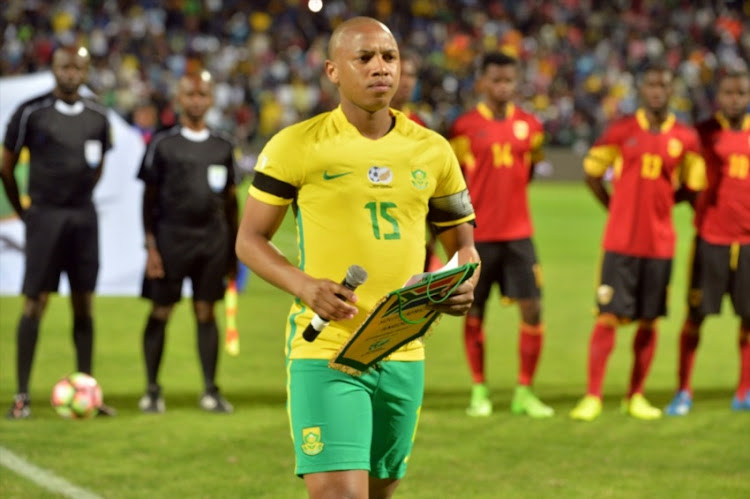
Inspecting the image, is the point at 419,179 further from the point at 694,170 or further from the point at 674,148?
the point at 694,170

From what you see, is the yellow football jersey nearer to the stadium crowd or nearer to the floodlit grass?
the floodlit grass

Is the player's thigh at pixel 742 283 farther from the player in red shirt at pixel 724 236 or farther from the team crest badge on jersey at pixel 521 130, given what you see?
the team crest badge on jersey at pixel 521 130

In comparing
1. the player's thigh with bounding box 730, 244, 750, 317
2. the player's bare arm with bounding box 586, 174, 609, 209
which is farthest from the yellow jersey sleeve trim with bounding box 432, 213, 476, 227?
the player's thigh with bounding box 730, 244, 750, 317

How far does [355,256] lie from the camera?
4.11 m

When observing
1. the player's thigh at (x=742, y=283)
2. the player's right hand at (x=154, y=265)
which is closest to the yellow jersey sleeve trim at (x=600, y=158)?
the player's thigh at (x=742, y=283)

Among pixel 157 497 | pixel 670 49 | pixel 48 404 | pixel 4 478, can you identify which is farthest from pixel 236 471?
pixel 670 49

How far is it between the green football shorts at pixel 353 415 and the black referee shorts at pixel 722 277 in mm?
4466

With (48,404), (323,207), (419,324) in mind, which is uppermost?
(323,207)

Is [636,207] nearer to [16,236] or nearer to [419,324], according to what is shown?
[419,324]

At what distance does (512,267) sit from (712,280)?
137cm

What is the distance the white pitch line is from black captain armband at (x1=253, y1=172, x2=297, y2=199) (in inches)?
99.8

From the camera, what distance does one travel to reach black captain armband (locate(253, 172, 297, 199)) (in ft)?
13.4

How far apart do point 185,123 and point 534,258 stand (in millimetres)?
2453

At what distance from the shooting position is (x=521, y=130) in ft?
26.9
